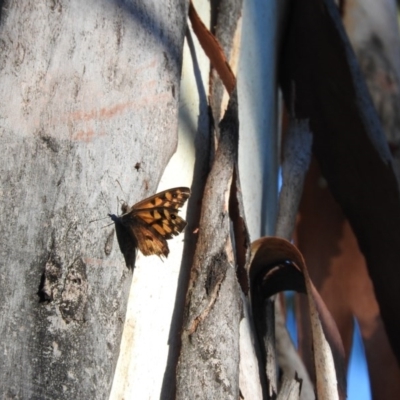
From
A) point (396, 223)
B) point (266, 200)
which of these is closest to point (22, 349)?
point (266, 200)

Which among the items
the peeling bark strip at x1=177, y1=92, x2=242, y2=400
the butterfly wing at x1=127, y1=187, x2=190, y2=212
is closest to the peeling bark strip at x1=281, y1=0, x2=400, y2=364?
the peeling bark strip at x1=177, y1=92, x2=242, y2=400

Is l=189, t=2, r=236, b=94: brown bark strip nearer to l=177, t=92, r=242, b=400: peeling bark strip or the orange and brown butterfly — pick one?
l=177, t=92, r=242, b=400: peeling bark strip

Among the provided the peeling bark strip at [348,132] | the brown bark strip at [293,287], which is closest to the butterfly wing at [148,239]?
the brown bark strip at [293,287]

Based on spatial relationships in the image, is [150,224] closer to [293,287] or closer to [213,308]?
[213,308]

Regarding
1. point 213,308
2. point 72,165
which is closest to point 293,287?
point 213,308

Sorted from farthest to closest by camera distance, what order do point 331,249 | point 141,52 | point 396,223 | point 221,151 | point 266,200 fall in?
point 331,249
point 396,223
point 266,200
point 221,151
point 141,52

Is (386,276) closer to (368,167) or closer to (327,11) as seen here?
(368,167)
